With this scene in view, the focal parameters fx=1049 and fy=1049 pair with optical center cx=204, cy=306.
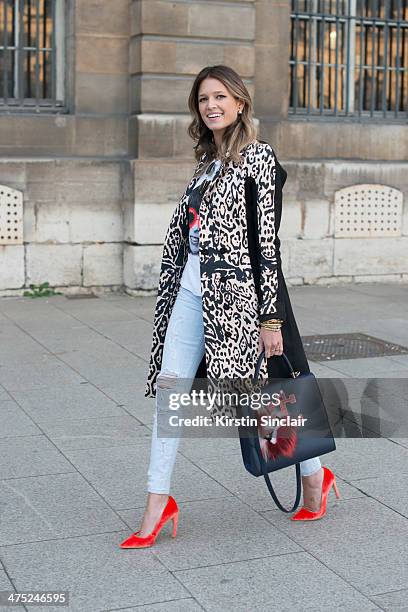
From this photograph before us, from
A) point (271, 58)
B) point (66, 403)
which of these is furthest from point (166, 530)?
point (271, 58)

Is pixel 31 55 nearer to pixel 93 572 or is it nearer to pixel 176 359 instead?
pixel 176 359

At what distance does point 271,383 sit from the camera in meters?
4.40

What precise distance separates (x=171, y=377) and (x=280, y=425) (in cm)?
50

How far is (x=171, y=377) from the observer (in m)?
4.43

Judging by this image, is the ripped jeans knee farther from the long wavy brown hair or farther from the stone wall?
the stone wall

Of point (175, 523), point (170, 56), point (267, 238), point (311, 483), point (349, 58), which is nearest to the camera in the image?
point (267, 238)

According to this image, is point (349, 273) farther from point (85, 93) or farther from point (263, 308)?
point (263, 308)

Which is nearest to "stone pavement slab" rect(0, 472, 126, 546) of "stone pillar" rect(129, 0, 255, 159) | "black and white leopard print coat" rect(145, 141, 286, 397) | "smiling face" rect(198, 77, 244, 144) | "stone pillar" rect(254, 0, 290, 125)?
"black and white leopard print coat" rect(145, 141, 286, 397)

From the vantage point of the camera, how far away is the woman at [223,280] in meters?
4.31

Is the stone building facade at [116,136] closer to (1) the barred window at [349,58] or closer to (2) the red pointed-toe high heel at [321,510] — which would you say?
(1) the barred window at [349,58]

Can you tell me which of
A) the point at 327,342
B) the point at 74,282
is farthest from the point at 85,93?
the point at 327,342

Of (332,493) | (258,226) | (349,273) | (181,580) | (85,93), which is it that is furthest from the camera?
(349,273)

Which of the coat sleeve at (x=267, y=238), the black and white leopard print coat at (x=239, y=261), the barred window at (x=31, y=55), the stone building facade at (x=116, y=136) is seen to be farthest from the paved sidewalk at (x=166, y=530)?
the barred window at (x=31, y=55)

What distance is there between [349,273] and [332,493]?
741 cm
